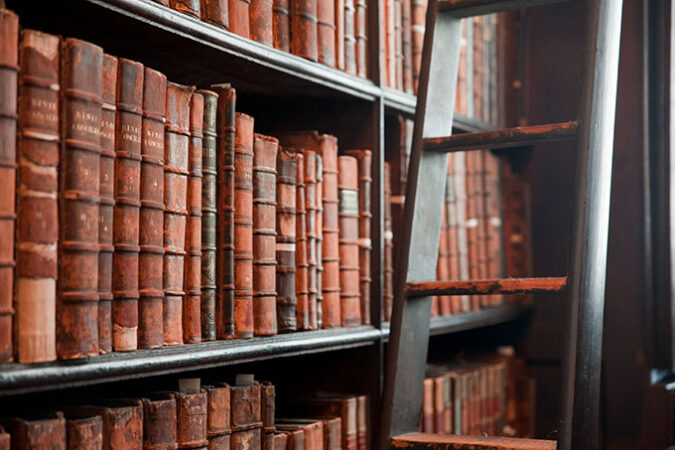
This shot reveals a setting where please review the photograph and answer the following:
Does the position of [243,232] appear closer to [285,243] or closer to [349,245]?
[285,243]

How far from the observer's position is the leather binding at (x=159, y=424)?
4.15 ft

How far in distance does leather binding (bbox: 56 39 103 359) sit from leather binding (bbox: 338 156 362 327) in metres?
0.69

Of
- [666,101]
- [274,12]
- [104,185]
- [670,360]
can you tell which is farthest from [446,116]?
[670,360]

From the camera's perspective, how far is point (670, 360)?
7.88 ft

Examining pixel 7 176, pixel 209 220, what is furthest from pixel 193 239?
pixel 7 176

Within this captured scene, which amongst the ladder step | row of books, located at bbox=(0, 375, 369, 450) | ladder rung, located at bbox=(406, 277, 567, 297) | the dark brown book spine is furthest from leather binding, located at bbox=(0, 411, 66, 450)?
the ladder step

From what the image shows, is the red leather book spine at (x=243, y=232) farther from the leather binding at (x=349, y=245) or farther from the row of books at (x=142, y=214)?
the leather binding at (x=349, y=245)

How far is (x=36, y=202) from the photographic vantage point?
109 centimetres

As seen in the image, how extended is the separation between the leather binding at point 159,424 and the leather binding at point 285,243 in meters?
0.33

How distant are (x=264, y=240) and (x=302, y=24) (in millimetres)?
430

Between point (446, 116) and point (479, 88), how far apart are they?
30.3 inches

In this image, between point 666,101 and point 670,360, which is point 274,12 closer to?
point 666,101

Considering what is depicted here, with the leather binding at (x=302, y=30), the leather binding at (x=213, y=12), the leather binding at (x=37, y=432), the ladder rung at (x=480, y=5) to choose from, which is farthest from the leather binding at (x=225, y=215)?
the ladder rung at (x=480, y=5)

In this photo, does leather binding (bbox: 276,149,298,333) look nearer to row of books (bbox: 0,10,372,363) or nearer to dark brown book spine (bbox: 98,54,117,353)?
row of books (bbox: 0,10,372,363)
